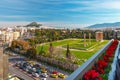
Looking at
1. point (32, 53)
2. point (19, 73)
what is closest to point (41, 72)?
point (19, 73)

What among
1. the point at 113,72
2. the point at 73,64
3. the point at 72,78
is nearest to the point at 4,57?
the point at 72,78

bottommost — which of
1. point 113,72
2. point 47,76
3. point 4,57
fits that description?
point 47,76

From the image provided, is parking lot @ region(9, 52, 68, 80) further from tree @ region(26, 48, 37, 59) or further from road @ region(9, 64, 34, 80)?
tree @ region(26, 48, 37, 59)

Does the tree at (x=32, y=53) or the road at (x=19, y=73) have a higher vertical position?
the tree at (x=32, y=53)

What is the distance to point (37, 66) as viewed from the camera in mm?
27312

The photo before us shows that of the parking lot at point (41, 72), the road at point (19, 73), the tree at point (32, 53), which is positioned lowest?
the road at point (19, 73)

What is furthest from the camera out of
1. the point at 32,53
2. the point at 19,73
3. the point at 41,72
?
the point at 32,53

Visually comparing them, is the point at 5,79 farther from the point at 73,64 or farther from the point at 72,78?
the point at 73,64

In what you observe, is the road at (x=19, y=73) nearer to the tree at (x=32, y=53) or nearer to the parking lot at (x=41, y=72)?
the parking lot at (x=41, y=72)

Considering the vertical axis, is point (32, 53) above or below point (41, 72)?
above

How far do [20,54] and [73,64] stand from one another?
1498 centimetres

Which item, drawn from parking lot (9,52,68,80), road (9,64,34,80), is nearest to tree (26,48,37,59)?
parking lot (9,52,68,80)

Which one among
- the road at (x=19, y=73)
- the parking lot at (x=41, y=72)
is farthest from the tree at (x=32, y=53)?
the road at (x=19, y=73)

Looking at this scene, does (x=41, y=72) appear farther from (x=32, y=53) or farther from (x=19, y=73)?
(x=32, y=53)
